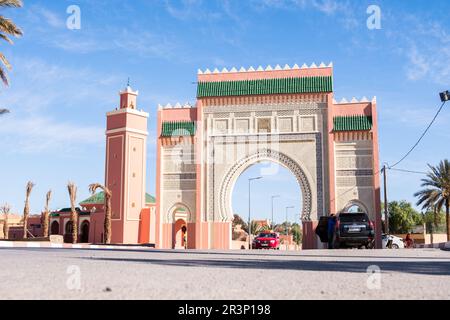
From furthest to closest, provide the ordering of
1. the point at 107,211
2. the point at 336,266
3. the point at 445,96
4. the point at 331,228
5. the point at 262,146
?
the point at 107,211, the point at 262,146, the point at 331,228, the point at 445,96, the point at 336,266

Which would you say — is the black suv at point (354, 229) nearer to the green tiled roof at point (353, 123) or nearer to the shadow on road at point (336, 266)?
the green tiled roof at point (353, 123)

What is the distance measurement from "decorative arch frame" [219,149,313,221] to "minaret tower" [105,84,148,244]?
11.2 metres

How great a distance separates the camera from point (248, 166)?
3291 centimetres

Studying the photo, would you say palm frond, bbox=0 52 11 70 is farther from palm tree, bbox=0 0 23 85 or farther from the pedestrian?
the pedestrian

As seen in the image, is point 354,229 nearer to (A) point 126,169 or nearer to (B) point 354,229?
(B) point 354,229

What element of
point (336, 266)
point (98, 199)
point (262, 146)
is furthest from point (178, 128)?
point (336, 266)

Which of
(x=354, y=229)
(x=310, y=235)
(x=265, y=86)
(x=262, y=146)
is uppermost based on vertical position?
(x=265, y=86)

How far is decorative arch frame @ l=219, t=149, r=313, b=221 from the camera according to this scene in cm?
3186

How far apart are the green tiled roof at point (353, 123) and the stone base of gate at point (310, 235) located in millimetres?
5870

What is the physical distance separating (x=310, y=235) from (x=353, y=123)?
7.13 meters

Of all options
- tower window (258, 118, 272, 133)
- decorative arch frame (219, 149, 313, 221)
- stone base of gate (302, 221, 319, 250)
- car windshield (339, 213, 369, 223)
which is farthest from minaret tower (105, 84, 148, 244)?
car windshield (339, 213, 369, 223)

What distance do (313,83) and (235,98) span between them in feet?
16.0
